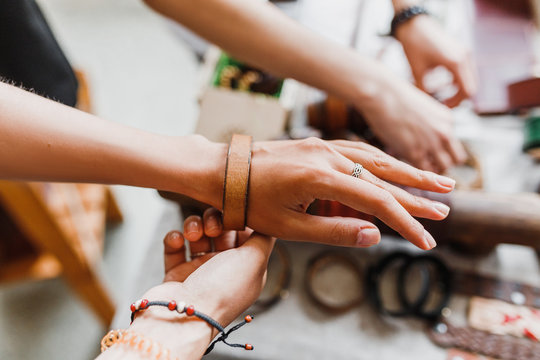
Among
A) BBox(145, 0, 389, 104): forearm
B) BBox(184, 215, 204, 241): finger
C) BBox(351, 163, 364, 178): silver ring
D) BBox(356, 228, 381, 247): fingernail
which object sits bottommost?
BBox(356, 228, 381, 247): fingernail

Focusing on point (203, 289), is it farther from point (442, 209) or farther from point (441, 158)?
point (441, 158)

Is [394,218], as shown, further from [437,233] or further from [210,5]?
[210,5]

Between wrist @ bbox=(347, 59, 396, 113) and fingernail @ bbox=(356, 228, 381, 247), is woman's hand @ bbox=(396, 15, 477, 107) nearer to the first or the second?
wrist @ bbox=(347, 59, 396, 113)

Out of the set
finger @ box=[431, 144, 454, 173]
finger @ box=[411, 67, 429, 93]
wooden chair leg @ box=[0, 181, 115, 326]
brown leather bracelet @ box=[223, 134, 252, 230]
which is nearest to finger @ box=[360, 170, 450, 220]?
brown leather bracelet @ box=[223, 134, 252, 230]

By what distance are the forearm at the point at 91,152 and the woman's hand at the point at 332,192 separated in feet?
0.27

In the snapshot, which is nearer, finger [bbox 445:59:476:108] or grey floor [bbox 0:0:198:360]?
finger [bbox 445:59:476:108]

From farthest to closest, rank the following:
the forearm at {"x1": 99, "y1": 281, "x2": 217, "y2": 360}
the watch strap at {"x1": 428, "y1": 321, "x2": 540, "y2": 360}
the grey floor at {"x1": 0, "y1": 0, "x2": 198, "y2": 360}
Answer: the grey floor at {"x1": 0, "y1": 0, "x2": 198, "y2": 360} < the watch strap at {"x1": 428, "y1": 321, "x2": 540, "y2": 360} < the forearm at {"x1": 99, "y1": 281, "x2": 217, "y2": 360}

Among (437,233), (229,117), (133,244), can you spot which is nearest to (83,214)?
(133,244)

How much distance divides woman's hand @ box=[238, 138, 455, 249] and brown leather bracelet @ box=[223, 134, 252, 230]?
0.04 ft

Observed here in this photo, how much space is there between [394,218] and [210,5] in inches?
22.9

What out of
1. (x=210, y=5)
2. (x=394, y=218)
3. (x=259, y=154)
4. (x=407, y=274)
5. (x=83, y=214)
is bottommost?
(x=407, y=274)

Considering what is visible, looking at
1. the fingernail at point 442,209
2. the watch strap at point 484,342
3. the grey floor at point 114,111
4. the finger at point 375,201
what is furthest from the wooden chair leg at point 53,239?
the watch strap at point 484,342

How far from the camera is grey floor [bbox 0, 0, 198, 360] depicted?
1.44m

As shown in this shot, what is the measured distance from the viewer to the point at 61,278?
1.56m
